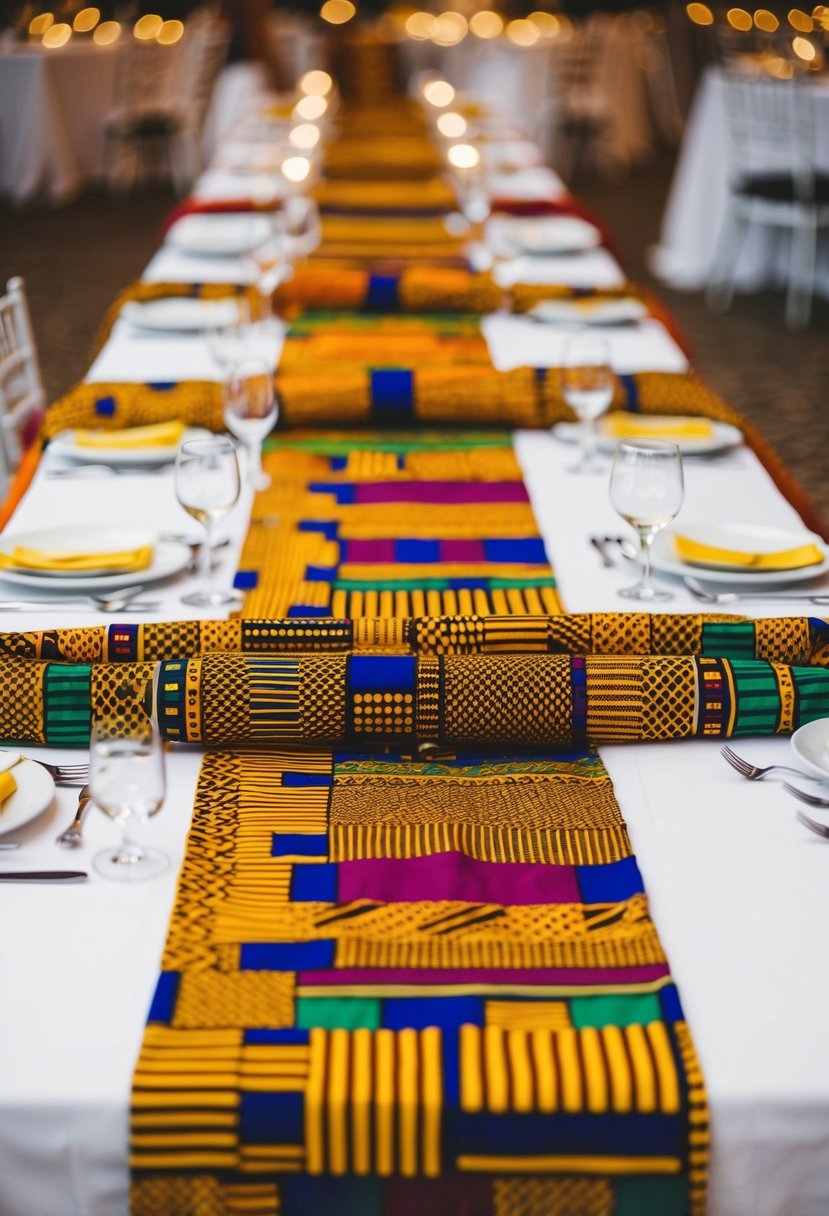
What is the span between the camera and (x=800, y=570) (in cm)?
157

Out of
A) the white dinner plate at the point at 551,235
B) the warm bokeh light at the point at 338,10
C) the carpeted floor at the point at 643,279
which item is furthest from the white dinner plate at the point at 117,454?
the warm bokeh light at the point at 338,10

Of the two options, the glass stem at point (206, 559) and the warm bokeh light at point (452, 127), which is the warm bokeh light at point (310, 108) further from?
the glass stem at point (206, 559)

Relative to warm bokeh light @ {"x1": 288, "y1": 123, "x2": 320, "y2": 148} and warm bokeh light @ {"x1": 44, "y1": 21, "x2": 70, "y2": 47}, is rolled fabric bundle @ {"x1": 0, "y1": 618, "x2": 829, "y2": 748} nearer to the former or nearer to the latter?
warm bokeh light @ {"x1": 288, "y1": 123, "x2": 320, "y2": 148}

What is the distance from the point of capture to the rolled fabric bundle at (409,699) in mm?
1248

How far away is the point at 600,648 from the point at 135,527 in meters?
0.65

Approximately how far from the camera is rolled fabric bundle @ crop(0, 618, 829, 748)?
49.1 inches

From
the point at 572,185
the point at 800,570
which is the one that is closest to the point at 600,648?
the point at 800,570

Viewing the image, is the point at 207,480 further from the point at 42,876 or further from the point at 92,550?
the point at 42,876

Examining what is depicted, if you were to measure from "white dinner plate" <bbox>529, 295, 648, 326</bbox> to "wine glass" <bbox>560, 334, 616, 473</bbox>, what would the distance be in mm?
839

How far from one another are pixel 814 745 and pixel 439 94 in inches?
215

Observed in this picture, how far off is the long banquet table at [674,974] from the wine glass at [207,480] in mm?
212

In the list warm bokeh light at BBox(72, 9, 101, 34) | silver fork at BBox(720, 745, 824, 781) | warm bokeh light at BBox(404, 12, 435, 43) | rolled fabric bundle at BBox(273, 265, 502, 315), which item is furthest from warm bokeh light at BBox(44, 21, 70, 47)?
silver fork at BBox(720, 745, 824, 781)

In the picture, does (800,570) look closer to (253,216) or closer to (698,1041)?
(698,1041)

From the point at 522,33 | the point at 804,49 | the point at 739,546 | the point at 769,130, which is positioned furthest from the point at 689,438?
the point at 522,33
